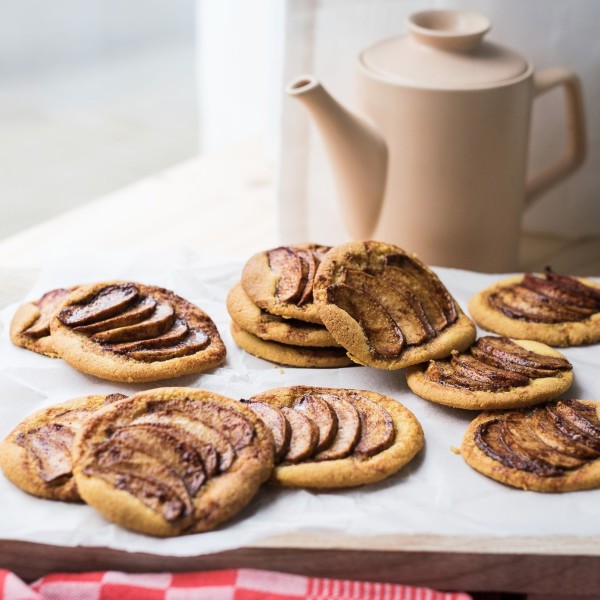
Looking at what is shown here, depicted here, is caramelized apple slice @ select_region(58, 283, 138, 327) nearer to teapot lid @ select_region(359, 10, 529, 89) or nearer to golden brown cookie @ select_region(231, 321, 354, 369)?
golden brown cookie @ select_region(231, 321, 354, 369)

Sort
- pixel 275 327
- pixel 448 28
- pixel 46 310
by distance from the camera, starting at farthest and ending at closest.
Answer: pixel 448 28, pixel 46 310, pixel 275 327

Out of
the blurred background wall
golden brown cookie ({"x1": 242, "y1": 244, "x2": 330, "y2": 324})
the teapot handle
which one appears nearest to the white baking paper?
golden brown cookie ({"x1": 242, "y1": 244, "x2": 330, "y2": 324})

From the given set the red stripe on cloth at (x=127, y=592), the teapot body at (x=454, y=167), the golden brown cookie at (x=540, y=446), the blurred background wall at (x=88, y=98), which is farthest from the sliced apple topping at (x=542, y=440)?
the blurred background wall at (x=88, y=98)

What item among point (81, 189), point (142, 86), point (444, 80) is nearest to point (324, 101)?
point (444, 80)

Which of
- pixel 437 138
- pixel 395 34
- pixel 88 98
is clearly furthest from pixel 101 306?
pixel 88 98

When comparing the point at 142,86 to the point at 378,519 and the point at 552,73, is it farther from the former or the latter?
the point at 378,519

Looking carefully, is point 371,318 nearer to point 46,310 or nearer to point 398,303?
point 398,303

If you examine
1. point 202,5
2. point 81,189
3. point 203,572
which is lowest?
point 81,189
